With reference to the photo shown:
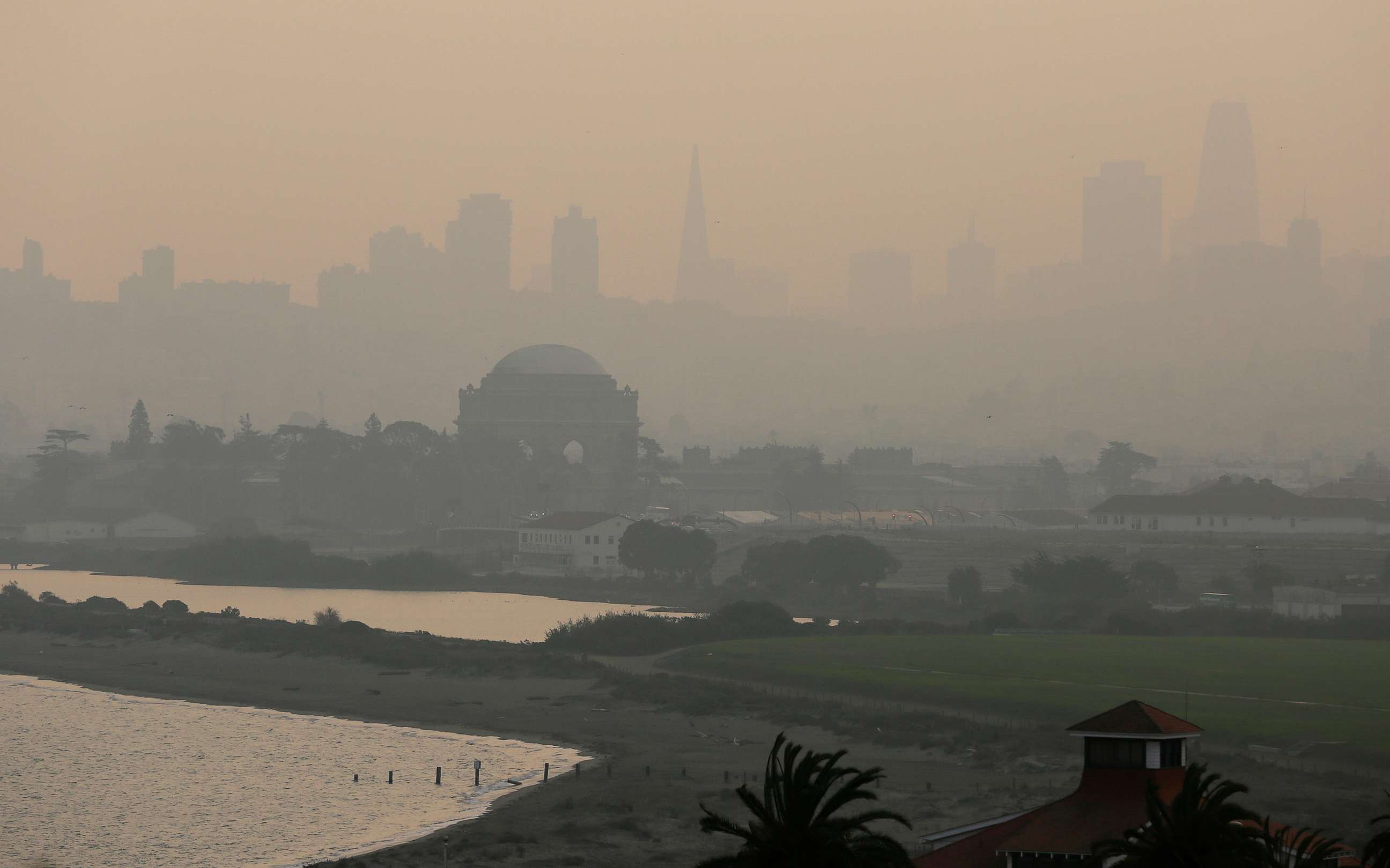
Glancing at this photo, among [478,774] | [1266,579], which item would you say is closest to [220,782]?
[478,774]

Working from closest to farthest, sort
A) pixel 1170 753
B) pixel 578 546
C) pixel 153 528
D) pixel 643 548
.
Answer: pixel 1170 753, pixel 643 548, pixel 578 546, pixel 153 528

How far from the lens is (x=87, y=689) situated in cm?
6631

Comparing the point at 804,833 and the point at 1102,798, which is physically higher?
the point at 1102,798

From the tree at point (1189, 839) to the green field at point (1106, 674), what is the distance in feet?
65.4

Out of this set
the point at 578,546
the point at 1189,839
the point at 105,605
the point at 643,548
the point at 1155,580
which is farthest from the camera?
the point at 578,546

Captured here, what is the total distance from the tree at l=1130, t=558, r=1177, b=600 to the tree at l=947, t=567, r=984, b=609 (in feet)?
27.3

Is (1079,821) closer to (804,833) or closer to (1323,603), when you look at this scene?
(804,833)

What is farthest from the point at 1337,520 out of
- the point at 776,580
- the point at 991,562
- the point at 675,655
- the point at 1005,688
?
the point at 1005,688

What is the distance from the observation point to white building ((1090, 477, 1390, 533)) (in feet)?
430

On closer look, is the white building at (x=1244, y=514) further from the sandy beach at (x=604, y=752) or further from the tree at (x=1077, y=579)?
the sandy beach at (x=604, y=752)

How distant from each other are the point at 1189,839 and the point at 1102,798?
4.71 m

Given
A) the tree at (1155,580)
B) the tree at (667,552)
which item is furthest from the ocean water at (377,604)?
the tree at (1155,580)

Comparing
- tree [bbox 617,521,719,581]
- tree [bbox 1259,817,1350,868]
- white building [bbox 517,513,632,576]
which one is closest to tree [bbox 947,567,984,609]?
tree [bbox 617,521,719,581]

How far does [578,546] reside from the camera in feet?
416
